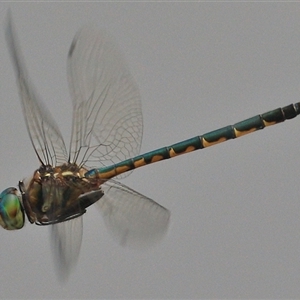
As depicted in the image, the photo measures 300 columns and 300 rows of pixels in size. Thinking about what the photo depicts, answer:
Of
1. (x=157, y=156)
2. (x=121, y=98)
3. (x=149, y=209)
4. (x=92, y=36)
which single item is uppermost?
(x=92, y=36)

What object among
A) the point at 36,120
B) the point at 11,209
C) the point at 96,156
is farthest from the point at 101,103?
the point at 11,209

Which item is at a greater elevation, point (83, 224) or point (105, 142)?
point (105, 142)

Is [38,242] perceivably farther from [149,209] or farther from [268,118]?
[268,118]

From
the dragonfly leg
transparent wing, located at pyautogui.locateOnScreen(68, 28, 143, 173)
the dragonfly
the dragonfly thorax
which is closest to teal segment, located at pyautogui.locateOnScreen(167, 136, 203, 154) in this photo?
the dragonfly

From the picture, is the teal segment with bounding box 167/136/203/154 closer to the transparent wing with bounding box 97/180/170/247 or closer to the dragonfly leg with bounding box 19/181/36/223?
the transparent wing with bounding box 97/180/170/247

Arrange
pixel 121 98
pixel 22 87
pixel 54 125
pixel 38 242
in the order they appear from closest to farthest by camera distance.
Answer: pixel 22 87
pixel 54 125
pixel 121 98
pixel 38 242

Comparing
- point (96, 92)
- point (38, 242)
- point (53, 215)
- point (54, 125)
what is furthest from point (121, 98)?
point (38, 242)

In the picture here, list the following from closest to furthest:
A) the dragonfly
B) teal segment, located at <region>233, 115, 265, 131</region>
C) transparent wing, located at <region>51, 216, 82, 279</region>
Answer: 1. transparent wing, located at <region>51, 216, 82, 279</region>
2. the dragonfly
3. teal segment, located at <region>233, 115, 265, 131</region>
